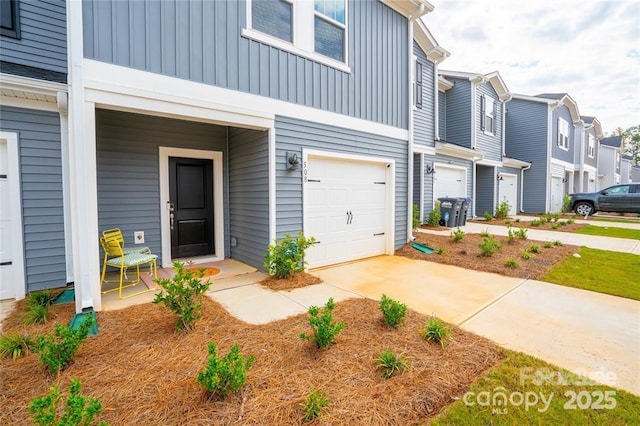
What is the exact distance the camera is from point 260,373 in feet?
7.57

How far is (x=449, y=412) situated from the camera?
1.94m

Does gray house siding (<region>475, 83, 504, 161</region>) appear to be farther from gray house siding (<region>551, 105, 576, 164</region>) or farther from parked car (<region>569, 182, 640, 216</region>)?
parked car (<region>569, 182, 640, 216</region>)

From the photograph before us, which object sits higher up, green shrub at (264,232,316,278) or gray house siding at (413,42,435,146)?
gray house siding at (413,42,435,146)

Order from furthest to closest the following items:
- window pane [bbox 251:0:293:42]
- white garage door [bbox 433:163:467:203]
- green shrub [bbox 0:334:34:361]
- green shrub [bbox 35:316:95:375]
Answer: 1. white garage door [bbox 433:163:467:203]
2. window pane [bbox 251:0:293:42]
3. green shrub [bbox 0:334:34:361]
4. green shrub [bbox 35:316:95:375]

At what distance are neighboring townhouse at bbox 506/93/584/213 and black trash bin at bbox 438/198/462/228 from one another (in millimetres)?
8796

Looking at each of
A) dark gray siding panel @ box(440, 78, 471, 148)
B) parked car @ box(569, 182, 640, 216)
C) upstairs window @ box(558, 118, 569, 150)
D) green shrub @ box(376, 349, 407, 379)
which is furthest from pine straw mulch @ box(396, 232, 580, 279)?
upstairs window @ box(558, 118, 569, 150)

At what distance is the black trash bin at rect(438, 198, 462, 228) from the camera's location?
1011cm

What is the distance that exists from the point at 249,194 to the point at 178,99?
1.97m

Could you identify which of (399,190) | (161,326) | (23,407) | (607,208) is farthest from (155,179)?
(607,208)

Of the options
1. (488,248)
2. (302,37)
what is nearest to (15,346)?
(302,37)

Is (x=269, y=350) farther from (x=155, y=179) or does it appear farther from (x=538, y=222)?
(x=538, y=222)

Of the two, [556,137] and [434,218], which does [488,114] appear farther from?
[434,218]

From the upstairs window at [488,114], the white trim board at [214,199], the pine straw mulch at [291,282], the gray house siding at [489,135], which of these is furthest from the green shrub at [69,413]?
the upstairs window at [488,114]

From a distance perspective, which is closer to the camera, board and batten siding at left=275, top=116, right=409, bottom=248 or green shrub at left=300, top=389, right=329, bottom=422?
green shrub at left=300, top=389, right=329, bottom=422
